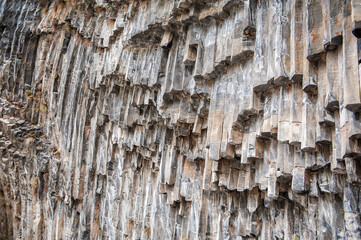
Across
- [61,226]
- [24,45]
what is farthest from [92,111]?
[24,45]

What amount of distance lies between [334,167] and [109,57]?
829cm

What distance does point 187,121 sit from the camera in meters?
7.89

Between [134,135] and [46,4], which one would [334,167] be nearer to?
[134,135]

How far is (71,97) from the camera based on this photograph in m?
13.4

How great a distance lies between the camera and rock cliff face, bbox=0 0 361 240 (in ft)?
16.1

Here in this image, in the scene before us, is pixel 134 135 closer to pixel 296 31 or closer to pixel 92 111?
pixel 92 111

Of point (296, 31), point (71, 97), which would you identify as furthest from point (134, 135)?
point (296, 31)

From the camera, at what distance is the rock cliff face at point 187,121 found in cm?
491

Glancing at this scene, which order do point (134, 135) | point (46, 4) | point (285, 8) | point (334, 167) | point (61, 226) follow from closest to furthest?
point (334, 167) → point (285, 8) → point (134, 135) → point (61, 226) → point (46, 4)

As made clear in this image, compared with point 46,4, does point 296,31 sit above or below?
below

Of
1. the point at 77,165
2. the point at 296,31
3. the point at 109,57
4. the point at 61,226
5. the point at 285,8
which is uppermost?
the point at 109,57

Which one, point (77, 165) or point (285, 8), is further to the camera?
point (77, 165)

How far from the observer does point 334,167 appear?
4.64m

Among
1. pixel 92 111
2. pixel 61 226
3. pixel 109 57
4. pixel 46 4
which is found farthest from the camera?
pixel 46 4
